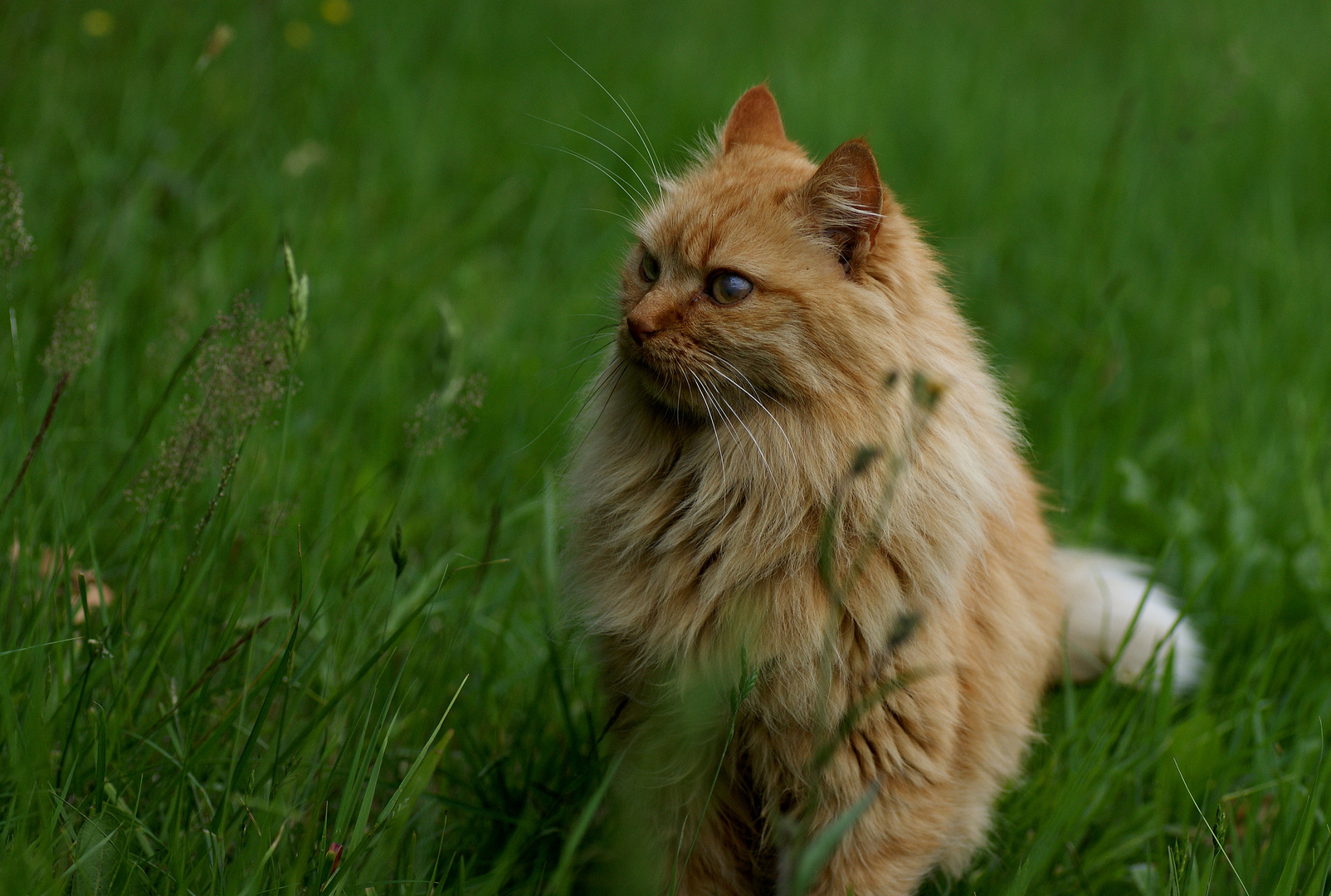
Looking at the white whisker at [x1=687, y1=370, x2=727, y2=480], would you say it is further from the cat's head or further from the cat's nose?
the cat's nose

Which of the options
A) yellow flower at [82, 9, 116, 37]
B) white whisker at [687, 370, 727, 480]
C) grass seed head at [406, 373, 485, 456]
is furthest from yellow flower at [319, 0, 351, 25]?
white whisker at [687, 370, 727, 480]

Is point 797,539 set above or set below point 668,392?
below

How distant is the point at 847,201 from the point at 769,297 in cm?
23

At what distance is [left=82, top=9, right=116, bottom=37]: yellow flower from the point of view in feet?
13.0

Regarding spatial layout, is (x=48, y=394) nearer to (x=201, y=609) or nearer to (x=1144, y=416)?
(x=201, y=609)

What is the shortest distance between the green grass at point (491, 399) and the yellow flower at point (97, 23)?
9 centimetres

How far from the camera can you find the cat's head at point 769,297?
6.04ft

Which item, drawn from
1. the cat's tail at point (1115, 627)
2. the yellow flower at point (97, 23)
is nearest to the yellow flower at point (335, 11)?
the yellow flower at point (97, 23)

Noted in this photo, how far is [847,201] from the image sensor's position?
1881 millimetres

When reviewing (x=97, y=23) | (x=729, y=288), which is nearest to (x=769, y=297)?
(x=729, y=288)

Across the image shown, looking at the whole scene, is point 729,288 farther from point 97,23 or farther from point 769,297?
point 97,23

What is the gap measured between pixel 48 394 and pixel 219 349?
39.7 inches

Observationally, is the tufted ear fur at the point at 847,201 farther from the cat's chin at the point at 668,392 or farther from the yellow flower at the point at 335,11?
the yellow flower at the point at 335,11

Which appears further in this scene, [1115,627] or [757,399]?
[1115,627]
